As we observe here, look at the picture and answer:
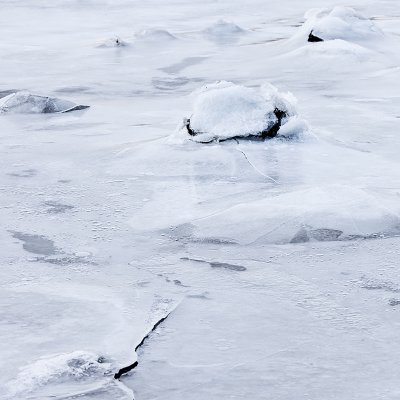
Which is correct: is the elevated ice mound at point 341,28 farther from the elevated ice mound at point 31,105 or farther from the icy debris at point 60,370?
the icy debris at point 60,370

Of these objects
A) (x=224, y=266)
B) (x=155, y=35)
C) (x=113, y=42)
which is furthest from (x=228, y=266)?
(x=155, y=35)

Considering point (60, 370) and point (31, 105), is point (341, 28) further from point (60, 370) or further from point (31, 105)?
point (60, 370)

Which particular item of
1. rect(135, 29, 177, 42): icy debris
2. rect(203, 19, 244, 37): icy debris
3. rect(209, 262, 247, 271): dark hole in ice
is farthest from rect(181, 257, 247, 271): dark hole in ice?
rect(203, 19, 244, 37): icy debris

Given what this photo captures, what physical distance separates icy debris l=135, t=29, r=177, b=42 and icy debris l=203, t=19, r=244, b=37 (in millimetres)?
502

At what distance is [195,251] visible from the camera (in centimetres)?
274

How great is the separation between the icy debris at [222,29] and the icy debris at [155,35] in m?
0.50

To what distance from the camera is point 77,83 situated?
628 cm

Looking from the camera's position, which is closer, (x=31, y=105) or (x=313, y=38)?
(x=31, y=105)

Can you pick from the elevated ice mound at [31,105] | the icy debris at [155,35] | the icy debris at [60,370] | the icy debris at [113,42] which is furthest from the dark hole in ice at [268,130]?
the icy debris at [155,35]

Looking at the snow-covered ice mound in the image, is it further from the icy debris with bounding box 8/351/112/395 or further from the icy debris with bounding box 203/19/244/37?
the icy debris with bounding box 203/19/244/37

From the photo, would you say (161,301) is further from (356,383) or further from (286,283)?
(356,383)

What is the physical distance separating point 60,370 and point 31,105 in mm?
3333

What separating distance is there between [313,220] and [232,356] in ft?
3.19

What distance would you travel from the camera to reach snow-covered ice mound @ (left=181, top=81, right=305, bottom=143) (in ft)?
13.3
